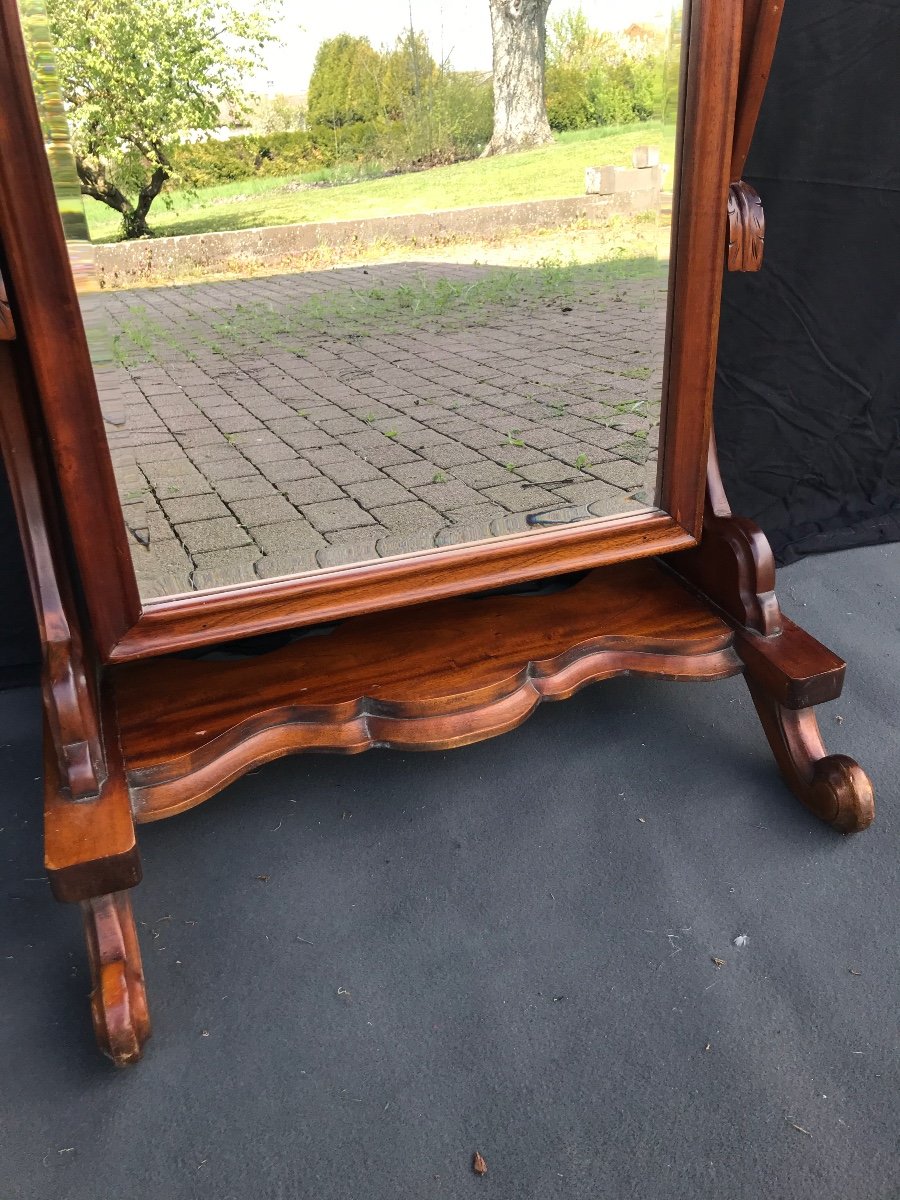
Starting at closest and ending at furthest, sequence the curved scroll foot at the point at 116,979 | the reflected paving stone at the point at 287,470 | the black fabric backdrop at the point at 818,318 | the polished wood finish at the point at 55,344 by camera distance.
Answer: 1. the polished wood finish at the point at 55,344
2. the curved scroll foot at the point at 116,979
3. the reflected paving stone at the point at 287,470
4. the black fabric backdrop at the point at 818,318

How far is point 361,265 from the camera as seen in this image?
1.49 meters

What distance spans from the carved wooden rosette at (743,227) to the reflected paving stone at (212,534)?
2.82 feet

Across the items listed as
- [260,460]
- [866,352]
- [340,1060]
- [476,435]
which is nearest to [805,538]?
[866,352]

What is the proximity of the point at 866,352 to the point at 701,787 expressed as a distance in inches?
51.6

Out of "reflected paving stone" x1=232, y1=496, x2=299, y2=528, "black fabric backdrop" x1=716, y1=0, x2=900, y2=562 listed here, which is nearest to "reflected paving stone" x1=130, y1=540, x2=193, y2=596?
"reflected paving stone" x1=232, y1=496, x2=299, y2=528

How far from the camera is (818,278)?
2.31 metres

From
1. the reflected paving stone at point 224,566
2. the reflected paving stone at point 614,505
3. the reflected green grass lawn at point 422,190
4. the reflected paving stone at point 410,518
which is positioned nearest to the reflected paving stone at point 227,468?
the reflected paving stone at point 224,566

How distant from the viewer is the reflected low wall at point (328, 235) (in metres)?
1.31

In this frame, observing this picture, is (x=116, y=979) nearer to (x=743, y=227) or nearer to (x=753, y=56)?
(x=743, y=227)

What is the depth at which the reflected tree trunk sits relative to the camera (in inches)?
55.5

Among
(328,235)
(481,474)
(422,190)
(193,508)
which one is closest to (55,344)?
(193,508)

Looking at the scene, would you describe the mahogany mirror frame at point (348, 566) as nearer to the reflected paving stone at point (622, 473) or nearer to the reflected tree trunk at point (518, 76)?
the reflected paving stone at point (622, 473)

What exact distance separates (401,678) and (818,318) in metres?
1.46

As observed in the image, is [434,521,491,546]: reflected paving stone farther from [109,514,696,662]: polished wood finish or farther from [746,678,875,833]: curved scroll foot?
[746,678,875,833]: curved scroll foot
